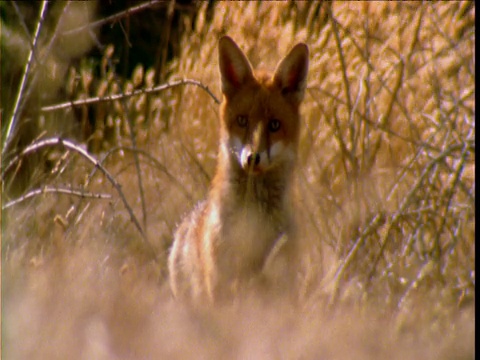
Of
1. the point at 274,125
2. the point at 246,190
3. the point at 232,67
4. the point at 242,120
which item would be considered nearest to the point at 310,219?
the point at 246,190

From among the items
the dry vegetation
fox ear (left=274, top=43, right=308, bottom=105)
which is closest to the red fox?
fox ear (left=274, top=43, right=308, bottom=105)

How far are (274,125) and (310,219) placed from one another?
0.57 meters

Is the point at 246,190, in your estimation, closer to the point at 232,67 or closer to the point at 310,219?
the point at 310,219

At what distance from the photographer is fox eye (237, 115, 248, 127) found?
4.17m

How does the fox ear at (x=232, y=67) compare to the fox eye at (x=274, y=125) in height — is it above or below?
above

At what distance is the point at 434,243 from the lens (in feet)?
12.5

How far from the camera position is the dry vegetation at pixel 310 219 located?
2.69m

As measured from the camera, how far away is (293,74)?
424cm

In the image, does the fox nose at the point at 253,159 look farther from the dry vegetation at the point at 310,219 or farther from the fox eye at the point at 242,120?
the dry vegetation at the point at 310,219

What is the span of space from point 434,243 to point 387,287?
0.35 metres

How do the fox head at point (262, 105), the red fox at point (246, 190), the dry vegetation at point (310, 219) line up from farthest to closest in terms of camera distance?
the fox head at point (262, 105) → the red fox at point (246, 190) → the dry vegetation at point (310, 219)

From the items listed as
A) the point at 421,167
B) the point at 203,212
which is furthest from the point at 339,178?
the point at 203,212

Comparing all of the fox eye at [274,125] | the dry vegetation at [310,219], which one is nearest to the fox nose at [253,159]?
the fox eye at [274,125]

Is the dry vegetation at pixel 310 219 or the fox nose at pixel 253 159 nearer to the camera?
the dry vegetation at pixel 310 219
